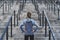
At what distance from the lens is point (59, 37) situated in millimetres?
9047

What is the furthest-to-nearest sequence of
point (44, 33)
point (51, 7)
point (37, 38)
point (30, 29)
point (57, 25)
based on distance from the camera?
1. point (51, 7)
2. point (57, 25)
3. point (44, 33)
4. point (37, 38)
5. point (30, 29)

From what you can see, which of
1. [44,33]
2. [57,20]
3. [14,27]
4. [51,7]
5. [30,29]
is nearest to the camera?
[30,29]

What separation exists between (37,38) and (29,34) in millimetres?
1816

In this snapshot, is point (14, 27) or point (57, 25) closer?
point (14, 27)

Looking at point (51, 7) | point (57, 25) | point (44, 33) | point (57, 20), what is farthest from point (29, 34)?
point (51, 7)

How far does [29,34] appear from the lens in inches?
275

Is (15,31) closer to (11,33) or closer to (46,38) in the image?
(11,33)

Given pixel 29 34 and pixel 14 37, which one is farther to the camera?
pixel 14 37

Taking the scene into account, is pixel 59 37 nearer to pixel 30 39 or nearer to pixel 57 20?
pixel 30 39

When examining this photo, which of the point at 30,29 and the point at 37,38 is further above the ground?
the point at 30,29

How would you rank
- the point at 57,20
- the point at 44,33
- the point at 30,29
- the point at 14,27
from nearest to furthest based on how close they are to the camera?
the point at 30,29, the point at 44,33, the point at 14,27, the point at 57,20

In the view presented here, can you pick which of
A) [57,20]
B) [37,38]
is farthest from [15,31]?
[57,20]

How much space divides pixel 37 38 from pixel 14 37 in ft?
2.73

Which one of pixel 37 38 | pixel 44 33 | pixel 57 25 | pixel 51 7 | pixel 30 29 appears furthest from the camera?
pixel 51 7
